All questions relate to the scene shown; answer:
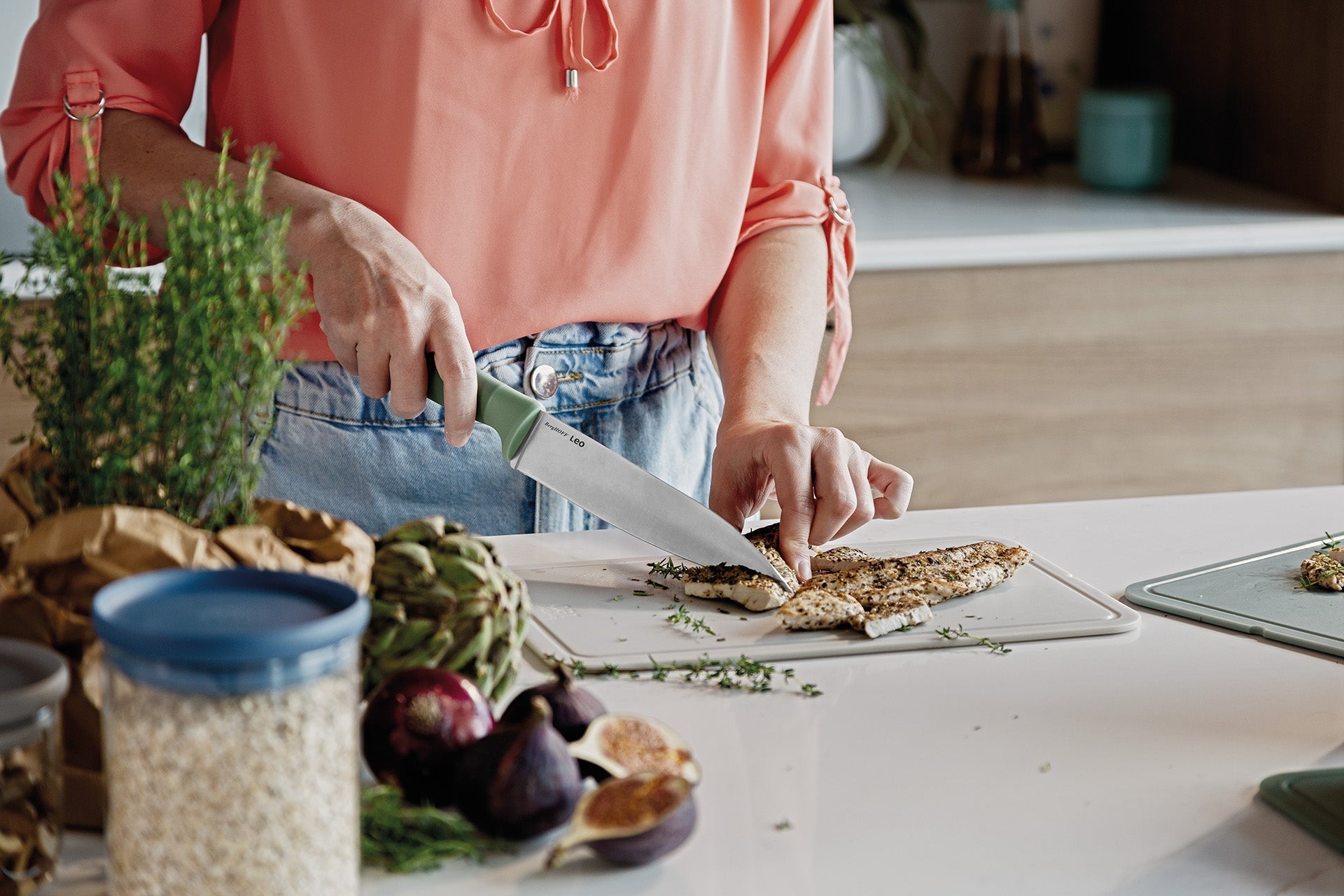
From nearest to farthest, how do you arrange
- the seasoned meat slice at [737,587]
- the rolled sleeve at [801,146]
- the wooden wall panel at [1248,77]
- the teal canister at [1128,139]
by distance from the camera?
the seasoned meat slice at [737,587], the rolled sleeve at [801,146], the wooden wall panel at [1248,77], the teal canister at [1128,139]

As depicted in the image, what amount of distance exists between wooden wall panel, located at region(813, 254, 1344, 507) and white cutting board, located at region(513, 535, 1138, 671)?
1159 millimetres

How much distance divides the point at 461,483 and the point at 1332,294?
163 centimetres

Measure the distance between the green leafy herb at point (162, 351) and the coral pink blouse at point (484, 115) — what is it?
0.51 m

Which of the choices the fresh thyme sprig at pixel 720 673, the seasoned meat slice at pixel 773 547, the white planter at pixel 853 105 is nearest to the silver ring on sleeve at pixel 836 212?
the seasoned meat slice at pixel 773 547

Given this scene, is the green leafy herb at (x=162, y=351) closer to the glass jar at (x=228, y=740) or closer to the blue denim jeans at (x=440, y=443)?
the glass jar at (x=228, y=740)

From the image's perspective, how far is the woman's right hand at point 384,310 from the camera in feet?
3.38

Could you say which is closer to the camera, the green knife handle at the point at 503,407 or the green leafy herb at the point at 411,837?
the green leafy herb at the point at 411,837

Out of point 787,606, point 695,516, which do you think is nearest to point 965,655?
point 787,606

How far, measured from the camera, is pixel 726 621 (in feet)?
3.20

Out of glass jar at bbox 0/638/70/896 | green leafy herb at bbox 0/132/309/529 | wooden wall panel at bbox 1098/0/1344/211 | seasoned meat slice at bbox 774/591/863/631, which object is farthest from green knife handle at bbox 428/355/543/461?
wooden wall panel at bbox 1098/0/1344/211

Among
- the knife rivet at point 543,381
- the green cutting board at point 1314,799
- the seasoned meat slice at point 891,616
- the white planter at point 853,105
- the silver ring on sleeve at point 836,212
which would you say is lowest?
the green cutting board at point 1314,799

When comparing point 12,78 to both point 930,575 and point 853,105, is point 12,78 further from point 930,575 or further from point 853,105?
point 930,575

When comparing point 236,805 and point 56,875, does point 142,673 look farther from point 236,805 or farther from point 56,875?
point 56,875

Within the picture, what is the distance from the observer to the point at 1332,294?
7.61ft
